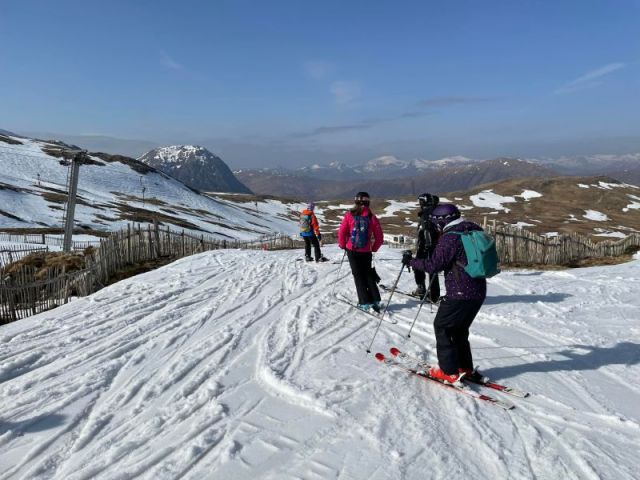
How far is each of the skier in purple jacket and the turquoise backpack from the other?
0.08 meters

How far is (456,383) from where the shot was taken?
16.5 feet

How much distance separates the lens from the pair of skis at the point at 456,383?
15.7 feet

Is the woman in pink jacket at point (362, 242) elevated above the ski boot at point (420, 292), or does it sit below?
above

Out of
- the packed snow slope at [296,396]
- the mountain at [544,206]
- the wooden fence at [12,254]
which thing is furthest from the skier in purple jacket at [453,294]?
the mountain at [544,206]

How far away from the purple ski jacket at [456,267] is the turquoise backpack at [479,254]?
8cm

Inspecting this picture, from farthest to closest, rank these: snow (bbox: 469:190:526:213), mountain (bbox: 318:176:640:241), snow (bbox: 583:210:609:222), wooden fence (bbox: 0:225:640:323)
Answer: snow (bbox: 469:190:526:213) → snow (bbox: 583:210:609:222) → mountain (bbox: 318:176:640:241) → wooden fence (bbox: 0:225:640:323)

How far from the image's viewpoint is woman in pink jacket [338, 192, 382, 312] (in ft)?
26.4

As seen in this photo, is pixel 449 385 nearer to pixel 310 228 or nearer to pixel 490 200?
pixel 310 228

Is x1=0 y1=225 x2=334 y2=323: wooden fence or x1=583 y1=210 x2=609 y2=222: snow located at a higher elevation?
x1=0 y1=225 x2=334 y2=323: wooden fence

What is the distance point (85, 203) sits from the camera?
64.4m

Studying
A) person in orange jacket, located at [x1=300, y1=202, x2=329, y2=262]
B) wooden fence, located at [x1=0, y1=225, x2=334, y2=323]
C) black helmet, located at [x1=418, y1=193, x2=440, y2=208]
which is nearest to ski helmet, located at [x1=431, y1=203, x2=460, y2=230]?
black helmet, located at [x1=418, y1=193, x2=440, y2=208]

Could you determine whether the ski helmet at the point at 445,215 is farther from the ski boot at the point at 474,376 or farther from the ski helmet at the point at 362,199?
the ski helmet at the point at 362,199

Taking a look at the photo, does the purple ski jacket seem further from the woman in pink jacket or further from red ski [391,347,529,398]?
the woman in pink jacket

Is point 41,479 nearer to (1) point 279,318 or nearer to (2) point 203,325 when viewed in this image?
(2) point 203,325
